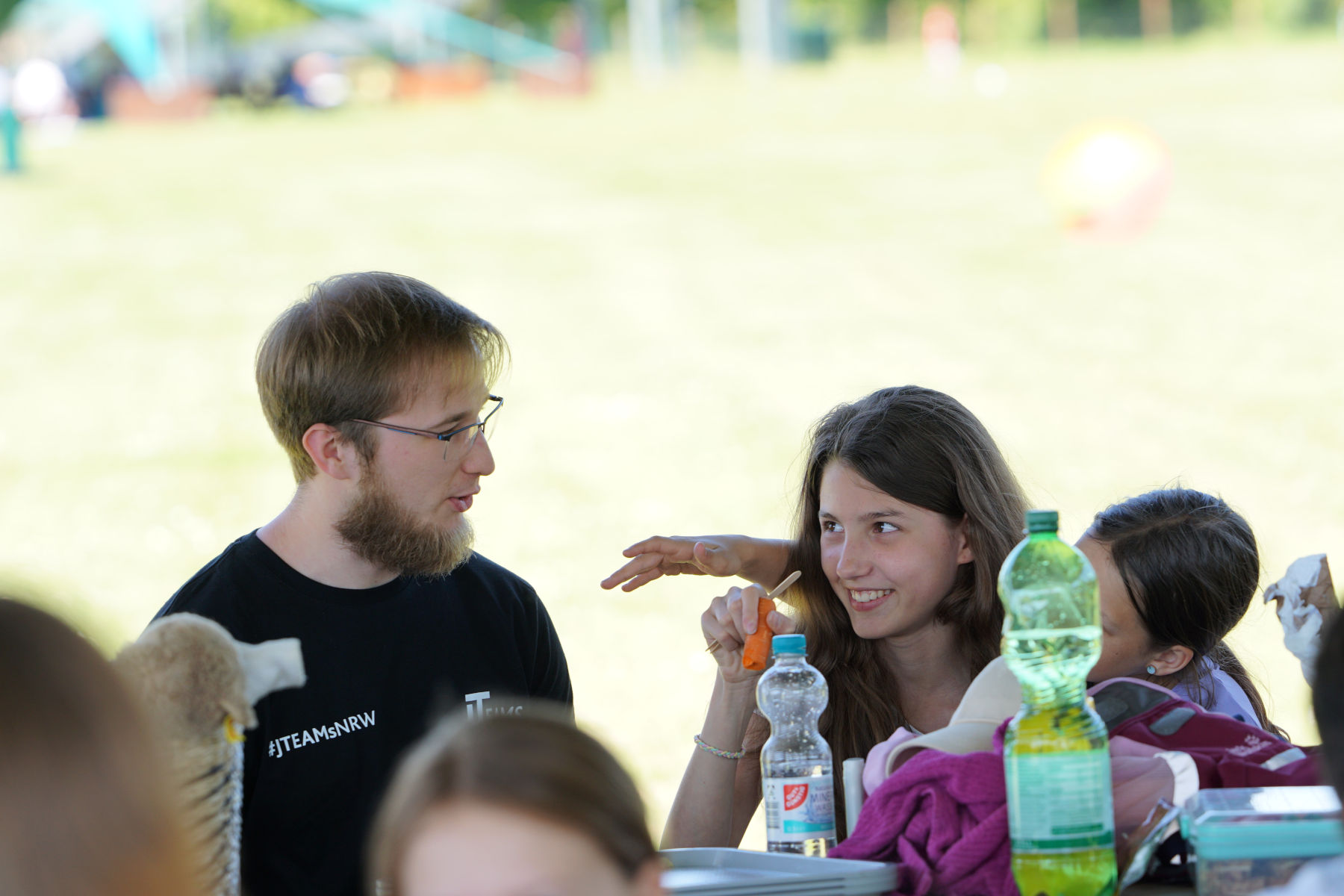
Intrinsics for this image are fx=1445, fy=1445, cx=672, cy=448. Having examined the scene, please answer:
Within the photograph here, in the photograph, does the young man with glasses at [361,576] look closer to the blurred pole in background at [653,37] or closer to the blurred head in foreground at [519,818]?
the blurred head in foreground at [519,818]

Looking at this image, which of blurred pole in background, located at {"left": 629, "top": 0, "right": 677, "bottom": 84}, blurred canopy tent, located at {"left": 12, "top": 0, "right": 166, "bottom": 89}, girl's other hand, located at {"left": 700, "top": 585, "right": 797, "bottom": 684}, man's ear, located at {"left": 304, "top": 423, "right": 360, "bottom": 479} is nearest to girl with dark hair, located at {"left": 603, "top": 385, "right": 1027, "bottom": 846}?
girl's other hand, located at {"left": 700, "top": 585, "right": 797, "bottom": 684}

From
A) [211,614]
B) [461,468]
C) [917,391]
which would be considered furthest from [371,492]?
[917,391]

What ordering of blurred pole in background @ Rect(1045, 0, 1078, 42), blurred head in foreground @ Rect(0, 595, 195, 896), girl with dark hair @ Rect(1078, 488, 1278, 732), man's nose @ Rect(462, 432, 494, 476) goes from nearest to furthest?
blurred head in foreground @ Rect(0, 595, 195, 896), girl with dark hair @ Rect(1078, 488, 1278, 732), man's nose @ Rect(462, 432, 494, 476), blurred pole in background @ Rect(1045, 0, 1078, 42)

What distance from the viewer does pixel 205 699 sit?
1472 millimetres

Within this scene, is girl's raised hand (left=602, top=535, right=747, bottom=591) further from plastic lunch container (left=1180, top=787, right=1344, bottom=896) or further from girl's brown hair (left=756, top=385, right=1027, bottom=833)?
plastic lunch container (left=1180, top=787, right=1344, bottom=896)

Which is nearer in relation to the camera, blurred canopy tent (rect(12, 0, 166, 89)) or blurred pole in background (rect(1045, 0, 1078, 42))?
blurred canopy tent (rect(12, 0, 166, 89))

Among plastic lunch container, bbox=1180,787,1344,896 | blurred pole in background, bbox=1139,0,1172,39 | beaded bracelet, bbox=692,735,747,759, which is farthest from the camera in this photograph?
blurred pole in background, bbox=1139,0,1172,39

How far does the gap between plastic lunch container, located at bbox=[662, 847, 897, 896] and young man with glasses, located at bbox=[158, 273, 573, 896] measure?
0.83 m

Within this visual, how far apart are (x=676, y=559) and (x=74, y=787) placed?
179cm

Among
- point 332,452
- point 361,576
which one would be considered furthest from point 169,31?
point 361,576

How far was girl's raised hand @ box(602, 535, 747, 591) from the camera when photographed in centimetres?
282

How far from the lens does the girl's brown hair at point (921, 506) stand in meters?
2.71

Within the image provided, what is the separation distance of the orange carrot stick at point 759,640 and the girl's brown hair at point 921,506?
0.42 meters

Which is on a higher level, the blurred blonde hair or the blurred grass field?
the blurred blonde hair
